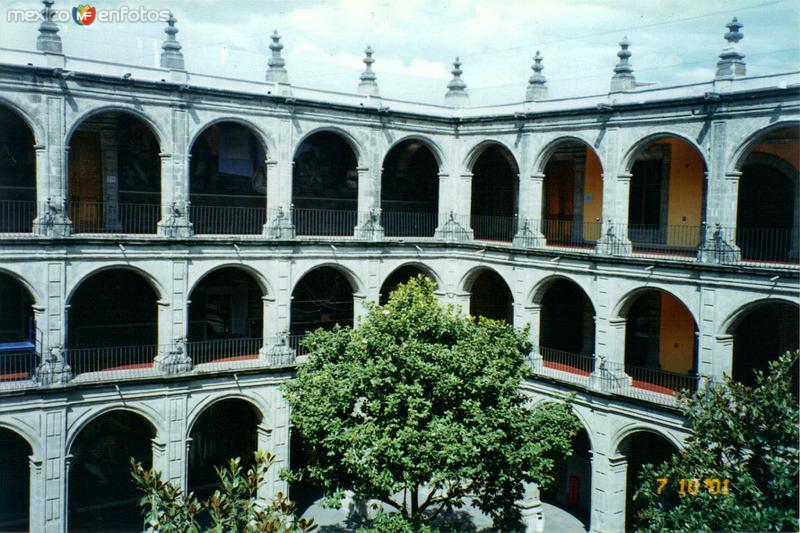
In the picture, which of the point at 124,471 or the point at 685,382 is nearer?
the point at 685,382

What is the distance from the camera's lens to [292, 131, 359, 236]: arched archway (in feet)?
88.9

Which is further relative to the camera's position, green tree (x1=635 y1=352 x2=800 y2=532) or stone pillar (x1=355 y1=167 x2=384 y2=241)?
stone pillar (x1=355 y1=167 x2=384 y2=241)

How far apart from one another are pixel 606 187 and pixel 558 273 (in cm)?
295

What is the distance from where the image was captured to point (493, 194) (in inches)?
1162

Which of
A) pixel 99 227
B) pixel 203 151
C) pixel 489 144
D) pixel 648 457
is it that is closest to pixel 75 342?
pixel 99 227

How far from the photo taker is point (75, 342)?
23.9 m

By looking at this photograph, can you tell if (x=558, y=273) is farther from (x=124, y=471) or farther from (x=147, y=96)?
(x=124, y=471)

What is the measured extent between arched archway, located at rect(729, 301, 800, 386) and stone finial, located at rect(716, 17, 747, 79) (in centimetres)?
653

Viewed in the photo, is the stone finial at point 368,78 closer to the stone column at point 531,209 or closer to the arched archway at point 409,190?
the arched archway at point 409,190

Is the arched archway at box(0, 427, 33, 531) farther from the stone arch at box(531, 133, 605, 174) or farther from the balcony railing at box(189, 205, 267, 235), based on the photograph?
the stone arch at box(531, 133, 605, 174)

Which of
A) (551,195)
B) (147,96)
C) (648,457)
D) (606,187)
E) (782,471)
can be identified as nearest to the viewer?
(782,471)

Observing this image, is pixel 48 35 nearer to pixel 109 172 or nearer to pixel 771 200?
pixel 109 172

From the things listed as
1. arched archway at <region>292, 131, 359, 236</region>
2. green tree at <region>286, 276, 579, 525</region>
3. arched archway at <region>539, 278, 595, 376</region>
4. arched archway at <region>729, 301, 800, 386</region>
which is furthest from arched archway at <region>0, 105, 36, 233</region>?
arched archway at <region>729, 301, 800, 386</region>

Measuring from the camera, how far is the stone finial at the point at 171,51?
21734mm
